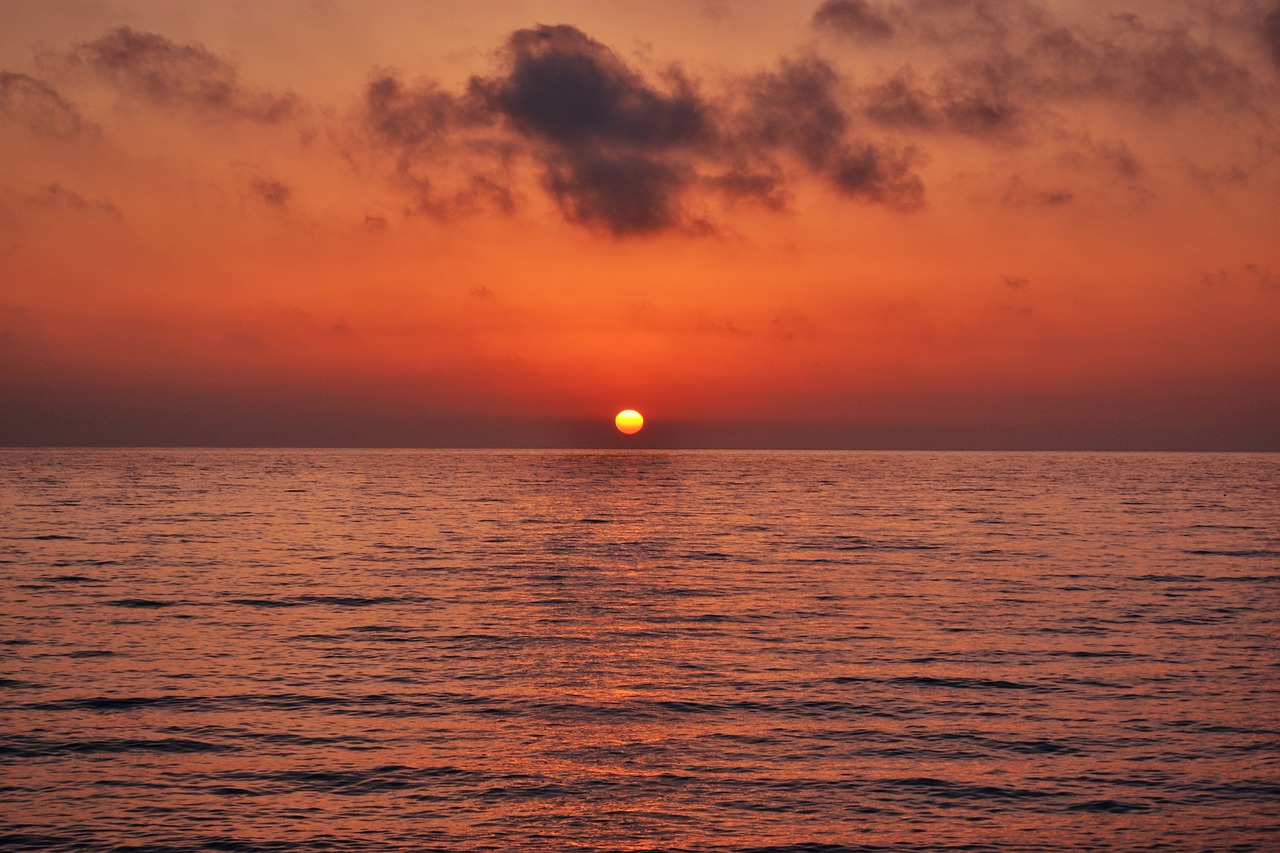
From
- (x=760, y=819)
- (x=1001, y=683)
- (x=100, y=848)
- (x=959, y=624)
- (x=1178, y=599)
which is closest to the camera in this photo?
(x=100, y=848)

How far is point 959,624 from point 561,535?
48.2 meters

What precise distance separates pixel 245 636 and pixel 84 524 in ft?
196

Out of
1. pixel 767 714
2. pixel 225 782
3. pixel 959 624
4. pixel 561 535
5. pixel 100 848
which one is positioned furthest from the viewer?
pixel 561 535

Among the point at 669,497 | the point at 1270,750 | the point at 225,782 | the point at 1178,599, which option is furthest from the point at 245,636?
the point at 669,497

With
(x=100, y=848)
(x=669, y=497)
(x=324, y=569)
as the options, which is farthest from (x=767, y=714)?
(x=669, y=497)

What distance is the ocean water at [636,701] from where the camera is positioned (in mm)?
19969

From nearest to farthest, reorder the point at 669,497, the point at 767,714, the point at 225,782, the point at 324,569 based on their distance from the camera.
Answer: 1. the point at 225,782
2. the point at 767,714
3. the point at 324,569
4. the point at 669,497

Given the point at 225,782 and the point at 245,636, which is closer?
the point at 225,782

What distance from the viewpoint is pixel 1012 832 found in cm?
1950

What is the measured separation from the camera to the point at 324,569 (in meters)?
59.4

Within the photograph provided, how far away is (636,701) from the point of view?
29.0 m

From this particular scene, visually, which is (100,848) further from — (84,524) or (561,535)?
(84,524)

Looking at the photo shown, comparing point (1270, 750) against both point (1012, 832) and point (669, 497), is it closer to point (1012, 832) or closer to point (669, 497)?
point (1012, 832)

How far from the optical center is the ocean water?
19969 mm
